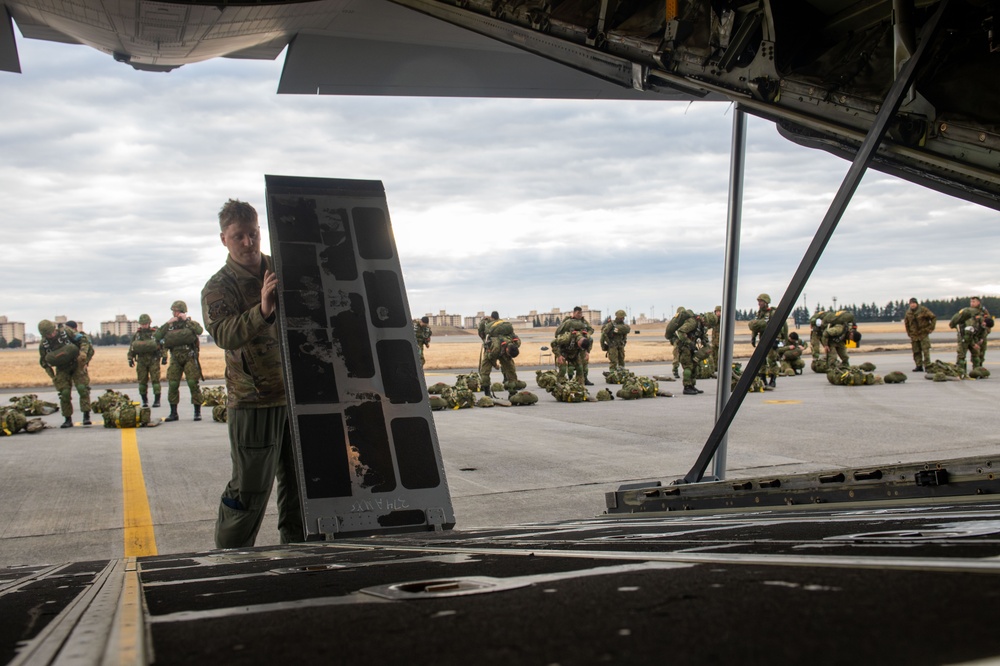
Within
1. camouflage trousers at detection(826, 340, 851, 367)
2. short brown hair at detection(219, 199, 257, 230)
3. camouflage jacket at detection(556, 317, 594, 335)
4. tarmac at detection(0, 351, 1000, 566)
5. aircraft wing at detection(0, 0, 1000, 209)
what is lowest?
tarmac at detection(0, 351, 1000, 566)

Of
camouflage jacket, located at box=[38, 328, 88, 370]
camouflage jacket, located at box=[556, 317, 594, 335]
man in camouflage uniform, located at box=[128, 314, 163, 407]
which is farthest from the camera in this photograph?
camouflage jacket, located at box=[556, 317, 594, 335]

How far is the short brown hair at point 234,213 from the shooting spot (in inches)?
153

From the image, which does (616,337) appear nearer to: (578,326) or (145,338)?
(578,326)

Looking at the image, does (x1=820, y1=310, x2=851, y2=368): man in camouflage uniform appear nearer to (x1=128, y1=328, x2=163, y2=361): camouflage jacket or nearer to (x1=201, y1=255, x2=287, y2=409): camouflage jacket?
(x1=128, y1=328, x2=163, y2=361): camouflage jacket

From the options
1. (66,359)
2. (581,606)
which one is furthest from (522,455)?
(66,359)

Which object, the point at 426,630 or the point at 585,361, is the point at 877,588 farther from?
the point at 585,361

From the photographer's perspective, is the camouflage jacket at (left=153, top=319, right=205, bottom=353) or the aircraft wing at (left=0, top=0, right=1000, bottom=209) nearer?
the aircraft wing at (left=0, top=0, right=1000, bottom=209)

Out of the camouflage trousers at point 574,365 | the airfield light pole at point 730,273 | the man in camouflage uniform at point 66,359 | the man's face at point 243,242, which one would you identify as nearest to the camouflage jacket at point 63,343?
the man in camouflage uniform at point 66,359

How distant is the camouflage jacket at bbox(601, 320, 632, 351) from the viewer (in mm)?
18234

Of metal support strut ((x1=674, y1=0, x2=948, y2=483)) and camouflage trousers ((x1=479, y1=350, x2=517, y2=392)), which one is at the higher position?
metal support strut ((x1=674, y1=0, x2=948, y2=483))

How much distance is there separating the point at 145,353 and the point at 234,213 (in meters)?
11.8

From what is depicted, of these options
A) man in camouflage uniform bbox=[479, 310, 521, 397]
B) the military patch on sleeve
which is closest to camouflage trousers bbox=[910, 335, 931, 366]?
man in camouflage uniform bbox=[479, 310, 521, 397]

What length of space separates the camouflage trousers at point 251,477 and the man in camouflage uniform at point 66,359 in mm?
9999

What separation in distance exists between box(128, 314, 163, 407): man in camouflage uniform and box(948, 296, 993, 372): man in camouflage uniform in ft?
53.1
